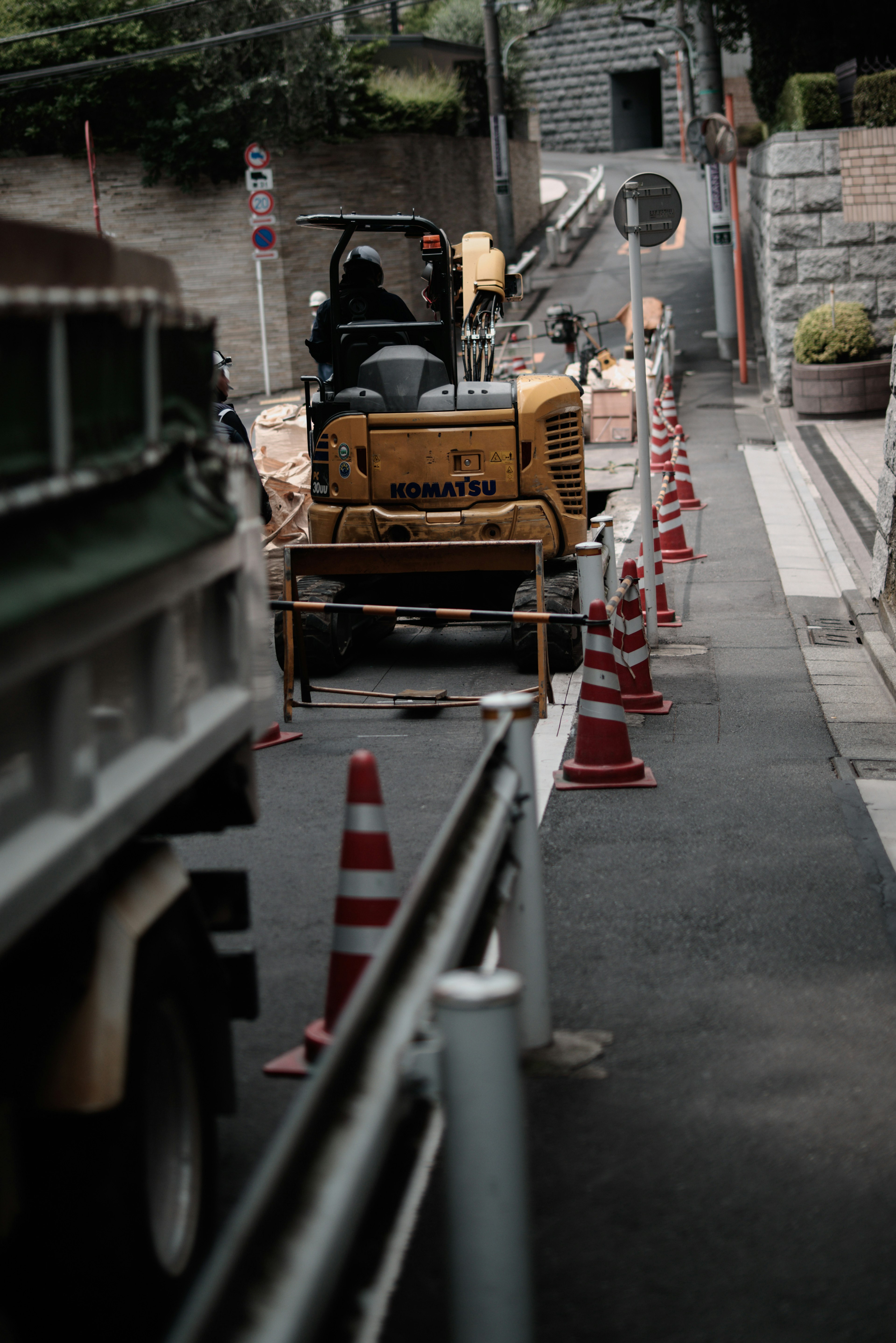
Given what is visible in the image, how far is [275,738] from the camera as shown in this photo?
8.31 m

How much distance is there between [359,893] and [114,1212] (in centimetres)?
161

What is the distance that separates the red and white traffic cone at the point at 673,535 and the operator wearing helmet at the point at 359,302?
10.3 feet

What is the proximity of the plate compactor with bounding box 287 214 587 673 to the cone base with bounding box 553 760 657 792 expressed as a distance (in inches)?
92.6

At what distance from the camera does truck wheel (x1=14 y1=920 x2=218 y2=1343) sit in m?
2.68

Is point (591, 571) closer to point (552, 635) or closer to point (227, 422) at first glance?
point (552, 635)

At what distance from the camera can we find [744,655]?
10039mm

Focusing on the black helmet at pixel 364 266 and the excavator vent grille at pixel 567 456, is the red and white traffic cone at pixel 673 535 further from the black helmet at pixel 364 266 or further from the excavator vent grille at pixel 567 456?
the black helmet at pixel 364 266

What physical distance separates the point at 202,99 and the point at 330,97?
9.53 ft

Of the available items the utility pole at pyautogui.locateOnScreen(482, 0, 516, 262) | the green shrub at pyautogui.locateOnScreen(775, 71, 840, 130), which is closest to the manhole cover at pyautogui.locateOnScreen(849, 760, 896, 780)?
the green shrub at pyautogui.locateOnScreen(775, 71, 840, 130)

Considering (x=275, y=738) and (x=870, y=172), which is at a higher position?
(x=870, y=172)

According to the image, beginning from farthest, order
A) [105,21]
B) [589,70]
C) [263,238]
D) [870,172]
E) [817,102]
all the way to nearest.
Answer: [589,70] → [105,21] → [263,238] → [817,102] → [870,172]

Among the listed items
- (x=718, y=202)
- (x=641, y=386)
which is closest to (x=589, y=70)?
(x=718, y=202)

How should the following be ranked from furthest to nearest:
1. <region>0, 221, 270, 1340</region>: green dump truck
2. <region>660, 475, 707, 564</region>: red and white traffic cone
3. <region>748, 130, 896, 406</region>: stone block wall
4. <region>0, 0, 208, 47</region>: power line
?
1. <region>0, 0, 208, 47</region>: power line
2. <region>748, 130, 896, 406</region>: stone block wall
3. <region>660, 475, 707, 564</region>: red and white traffic cone
4. <region>0, 221, 270, 1340</region>: green dump truck

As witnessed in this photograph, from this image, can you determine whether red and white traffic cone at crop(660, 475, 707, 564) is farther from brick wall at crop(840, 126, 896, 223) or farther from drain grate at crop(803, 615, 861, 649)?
brick wall at crop(840, 126, 896, 223)
